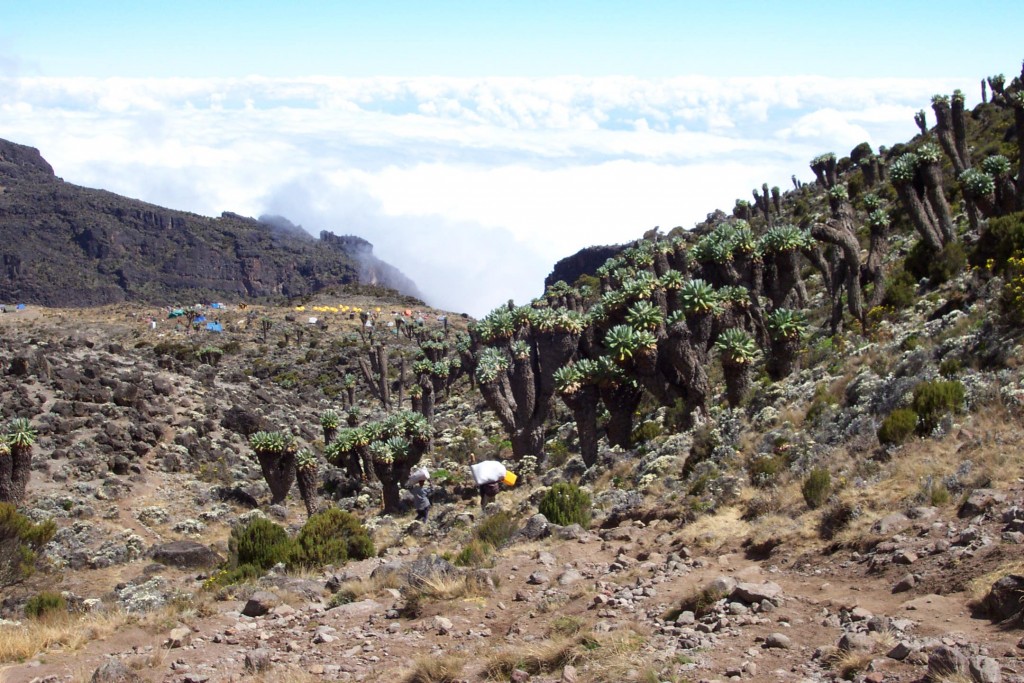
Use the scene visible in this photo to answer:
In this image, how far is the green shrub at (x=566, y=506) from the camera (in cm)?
1834

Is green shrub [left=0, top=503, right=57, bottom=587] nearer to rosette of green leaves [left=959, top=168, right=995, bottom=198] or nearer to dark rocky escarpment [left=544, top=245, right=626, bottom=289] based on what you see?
rosette of green leaves [left=959, top=168, right=995, bottom=198]

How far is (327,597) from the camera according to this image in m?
14.6

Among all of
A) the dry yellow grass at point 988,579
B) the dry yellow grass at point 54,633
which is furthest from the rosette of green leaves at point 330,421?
the dry yellow grass at point 988,579

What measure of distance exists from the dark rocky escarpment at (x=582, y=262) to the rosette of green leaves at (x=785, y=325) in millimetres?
92402

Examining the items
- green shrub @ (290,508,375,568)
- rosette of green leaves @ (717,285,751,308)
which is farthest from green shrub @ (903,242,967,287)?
green shrub @ (290,508,375,568)

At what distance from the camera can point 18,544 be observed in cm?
2133

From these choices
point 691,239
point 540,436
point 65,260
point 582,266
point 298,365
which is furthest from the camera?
point 65,260

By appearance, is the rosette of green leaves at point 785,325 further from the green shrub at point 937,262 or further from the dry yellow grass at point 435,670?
the dry yellow grass at point 435,670

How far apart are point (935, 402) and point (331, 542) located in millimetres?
13149

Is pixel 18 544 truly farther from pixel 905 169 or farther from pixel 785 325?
pixel 905 169

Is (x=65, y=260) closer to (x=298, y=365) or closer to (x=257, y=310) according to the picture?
(x=257, y=310)

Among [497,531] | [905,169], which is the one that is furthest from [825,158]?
[497,531]

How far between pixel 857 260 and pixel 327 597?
75.9ft

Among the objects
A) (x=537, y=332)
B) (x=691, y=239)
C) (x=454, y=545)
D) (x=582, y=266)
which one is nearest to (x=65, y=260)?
(x=582, y=266)
